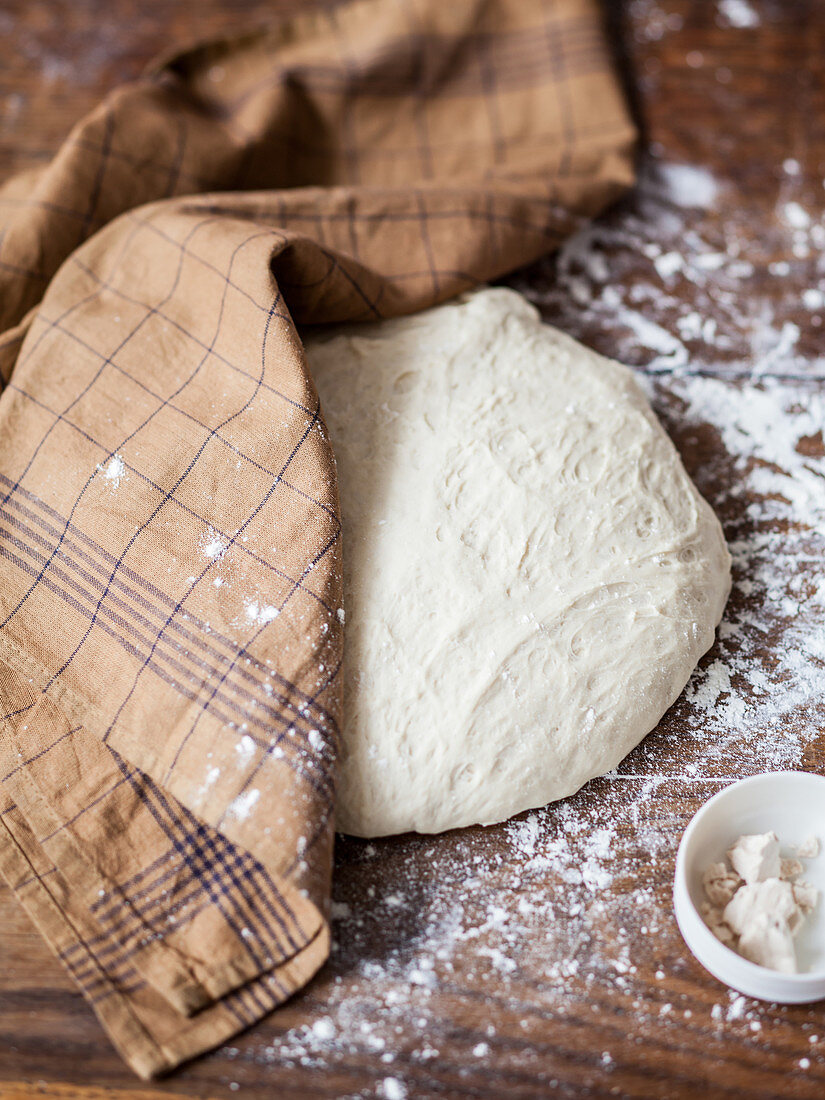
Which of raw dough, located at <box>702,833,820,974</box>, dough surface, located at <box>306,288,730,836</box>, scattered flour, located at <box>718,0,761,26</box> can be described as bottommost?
raw dough, located at <box>702,833,820,974</box>

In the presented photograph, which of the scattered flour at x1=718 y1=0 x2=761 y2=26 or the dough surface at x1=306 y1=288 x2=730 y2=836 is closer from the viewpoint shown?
the dough surface at x1=306 y1=288 x2=730 y2=836

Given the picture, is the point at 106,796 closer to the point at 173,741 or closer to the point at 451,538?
the point at 173,741

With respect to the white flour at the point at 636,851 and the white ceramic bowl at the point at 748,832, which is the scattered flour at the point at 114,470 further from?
the white ceramic bowl at the point at 748,832

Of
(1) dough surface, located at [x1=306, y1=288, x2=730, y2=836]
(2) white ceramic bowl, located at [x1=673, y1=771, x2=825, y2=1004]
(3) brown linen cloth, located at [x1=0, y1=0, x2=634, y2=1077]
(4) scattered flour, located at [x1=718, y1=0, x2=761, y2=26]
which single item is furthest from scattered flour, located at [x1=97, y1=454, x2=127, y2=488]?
(4) scattered flour, located at [x1=718, y1=0, x2=761, y2=26]

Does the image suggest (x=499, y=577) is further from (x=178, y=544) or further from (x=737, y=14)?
(x=737, y=14)

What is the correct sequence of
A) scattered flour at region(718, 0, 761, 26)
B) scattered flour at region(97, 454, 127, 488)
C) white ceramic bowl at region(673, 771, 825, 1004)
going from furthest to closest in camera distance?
1. scattered flour at region(718, 0, 761, 26)
2. scattered flour at region(97, 454, 127, 488)
3. white ceramic bowl at region(673, 771, 825, 1004)

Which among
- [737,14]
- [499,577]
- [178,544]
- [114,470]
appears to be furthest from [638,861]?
[737,14]

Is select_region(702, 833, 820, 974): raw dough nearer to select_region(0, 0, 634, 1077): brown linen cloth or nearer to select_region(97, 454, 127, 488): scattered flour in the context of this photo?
select_region(0, 0, 634, 1077): brown linen cloth
